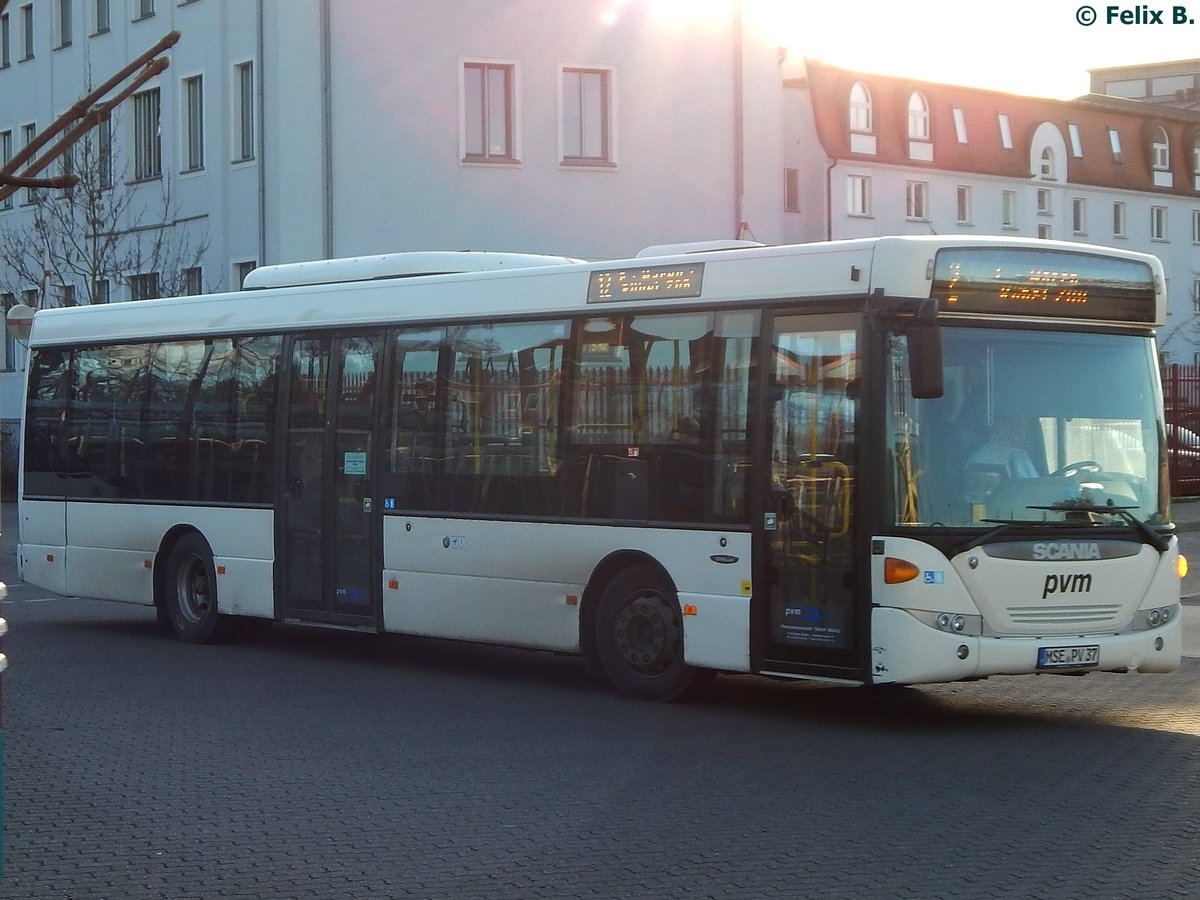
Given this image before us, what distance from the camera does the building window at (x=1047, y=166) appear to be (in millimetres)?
73938

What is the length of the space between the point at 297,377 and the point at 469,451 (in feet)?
7.24

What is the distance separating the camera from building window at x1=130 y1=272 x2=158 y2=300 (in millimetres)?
40500

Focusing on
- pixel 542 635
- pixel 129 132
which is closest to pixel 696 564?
pixel 542 635

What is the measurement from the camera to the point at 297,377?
15.1m

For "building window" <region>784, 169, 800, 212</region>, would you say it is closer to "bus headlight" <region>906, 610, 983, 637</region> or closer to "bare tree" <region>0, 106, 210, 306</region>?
"bare tree" <region>0, 106, 210, 306</region>

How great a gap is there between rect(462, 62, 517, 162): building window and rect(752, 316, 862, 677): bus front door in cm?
2454

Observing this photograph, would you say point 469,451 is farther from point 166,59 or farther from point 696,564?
point 166,59

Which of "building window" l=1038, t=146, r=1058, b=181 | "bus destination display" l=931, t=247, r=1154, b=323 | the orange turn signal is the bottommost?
the orange turn signal

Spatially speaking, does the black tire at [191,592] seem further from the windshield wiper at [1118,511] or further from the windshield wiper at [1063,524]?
the windshield wiper at [1118,511]

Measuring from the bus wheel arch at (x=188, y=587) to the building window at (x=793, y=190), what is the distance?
159ft

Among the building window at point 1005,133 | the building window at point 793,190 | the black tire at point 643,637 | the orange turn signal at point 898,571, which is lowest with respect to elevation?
the black tire at point 643,637

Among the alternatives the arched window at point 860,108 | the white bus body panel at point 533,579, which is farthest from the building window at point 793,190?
the white bus body panel at point 533,579

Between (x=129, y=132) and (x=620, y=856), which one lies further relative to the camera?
(x=129, y=132)

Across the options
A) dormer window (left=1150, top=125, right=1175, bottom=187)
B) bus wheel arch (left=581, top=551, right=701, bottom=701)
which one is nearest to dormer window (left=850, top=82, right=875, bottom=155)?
dormer window (left=1150, top=125, right=1175, bottom=187)
